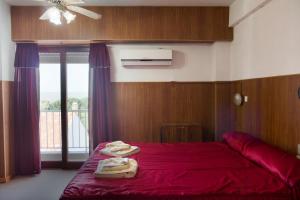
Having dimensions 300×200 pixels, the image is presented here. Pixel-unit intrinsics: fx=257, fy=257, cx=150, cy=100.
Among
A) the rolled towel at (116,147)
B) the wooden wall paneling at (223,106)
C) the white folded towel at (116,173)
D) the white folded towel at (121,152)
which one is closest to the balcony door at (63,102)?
the rolled towel at (116,147)

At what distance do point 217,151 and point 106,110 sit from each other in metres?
1.91

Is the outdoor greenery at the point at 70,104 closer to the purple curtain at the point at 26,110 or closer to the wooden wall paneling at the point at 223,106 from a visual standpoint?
the purple curtain at the point at 26,110

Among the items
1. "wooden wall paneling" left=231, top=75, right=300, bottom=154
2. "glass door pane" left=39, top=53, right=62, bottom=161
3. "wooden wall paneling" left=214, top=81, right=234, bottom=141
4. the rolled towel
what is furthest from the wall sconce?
"glass door pane" left=39, top=53, right=62, bottom=161

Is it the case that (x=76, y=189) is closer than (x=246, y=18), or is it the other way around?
(x=76, y=189)

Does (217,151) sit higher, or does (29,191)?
(217,151)

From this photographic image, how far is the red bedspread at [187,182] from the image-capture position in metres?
1.89

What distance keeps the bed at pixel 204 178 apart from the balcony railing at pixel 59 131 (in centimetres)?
178

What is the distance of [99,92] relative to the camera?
411 centimetres

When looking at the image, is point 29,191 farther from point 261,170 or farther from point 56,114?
point 261,170

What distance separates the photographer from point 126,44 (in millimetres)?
4230

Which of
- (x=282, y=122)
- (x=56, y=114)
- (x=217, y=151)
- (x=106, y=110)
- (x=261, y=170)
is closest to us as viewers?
(x=261, y=170)

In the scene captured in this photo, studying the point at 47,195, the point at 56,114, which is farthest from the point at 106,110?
the point at 47,195

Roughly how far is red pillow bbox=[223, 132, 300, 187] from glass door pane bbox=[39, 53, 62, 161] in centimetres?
294

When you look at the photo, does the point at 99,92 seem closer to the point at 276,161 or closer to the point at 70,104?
the point at 70,104
